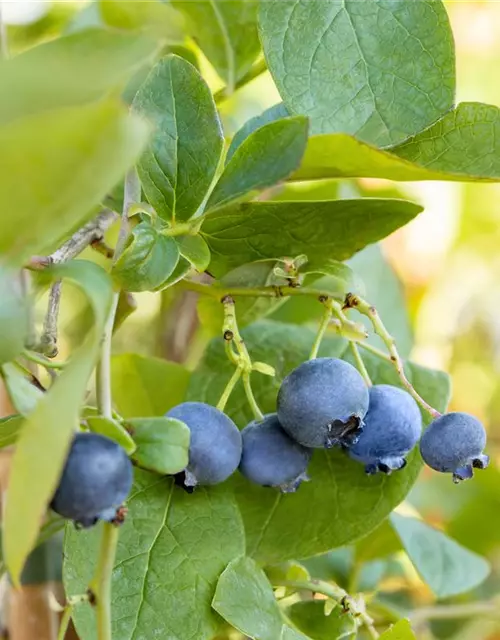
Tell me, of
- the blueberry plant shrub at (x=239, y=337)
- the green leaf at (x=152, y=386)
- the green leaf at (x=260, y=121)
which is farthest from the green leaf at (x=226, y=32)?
the green leaf at (x=152, y=386)

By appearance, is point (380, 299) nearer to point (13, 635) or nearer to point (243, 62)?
point (243, 62)

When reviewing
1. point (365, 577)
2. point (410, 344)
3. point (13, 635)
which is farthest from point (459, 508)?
point (13, 635)

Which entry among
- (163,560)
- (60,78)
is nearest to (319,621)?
(163,560)

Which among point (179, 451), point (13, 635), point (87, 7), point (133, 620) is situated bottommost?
point (13, 635)

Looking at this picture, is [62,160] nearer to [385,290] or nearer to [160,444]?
[160,444]

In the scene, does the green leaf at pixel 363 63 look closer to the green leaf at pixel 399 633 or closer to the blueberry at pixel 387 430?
the blueberry at pixel 387 430

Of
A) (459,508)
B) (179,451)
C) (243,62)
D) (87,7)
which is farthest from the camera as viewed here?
(459,508)
